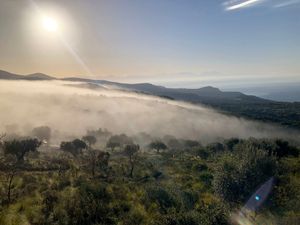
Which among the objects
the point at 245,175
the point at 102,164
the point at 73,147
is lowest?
the point at 73,147

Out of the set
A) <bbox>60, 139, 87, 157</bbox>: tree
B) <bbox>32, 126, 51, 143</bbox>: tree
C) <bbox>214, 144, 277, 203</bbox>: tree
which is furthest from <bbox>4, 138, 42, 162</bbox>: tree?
<bbox>214, 144, 277, 203</bbox>: tree

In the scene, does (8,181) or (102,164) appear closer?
(8,181)

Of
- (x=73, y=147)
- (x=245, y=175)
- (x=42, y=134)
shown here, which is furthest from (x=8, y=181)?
(x=42, y=134)

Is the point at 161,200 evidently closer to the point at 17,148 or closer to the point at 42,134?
the point at 17,148

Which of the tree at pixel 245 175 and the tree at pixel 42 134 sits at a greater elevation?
the tree at pixel 245 175

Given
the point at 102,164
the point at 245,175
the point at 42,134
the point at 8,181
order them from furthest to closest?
1. the point at 42,134
2. the point at 102,164
3. the point at 8,181
4. the point at 245,175

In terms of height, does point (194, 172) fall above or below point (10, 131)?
above

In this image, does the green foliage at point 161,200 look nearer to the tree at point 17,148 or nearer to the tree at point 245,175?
the tree at point 245,175

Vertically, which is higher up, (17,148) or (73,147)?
(17,148)

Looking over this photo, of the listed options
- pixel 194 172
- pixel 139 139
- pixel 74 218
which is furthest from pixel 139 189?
pixel 139 139

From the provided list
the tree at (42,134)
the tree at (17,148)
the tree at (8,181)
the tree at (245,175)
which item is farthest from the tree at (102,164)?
the tree at (42,134)

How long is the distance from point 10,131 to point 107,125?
6174 cm

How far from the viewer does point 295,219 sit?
15273mm

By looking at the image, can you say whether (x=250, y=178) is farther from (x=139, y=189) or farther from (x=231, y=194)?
(x=139, y=189)
